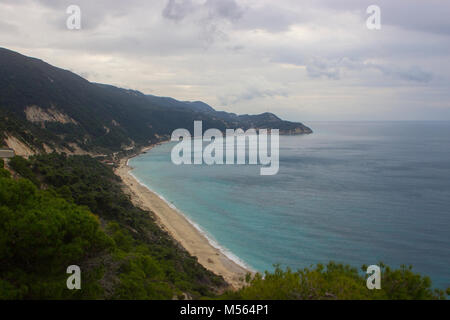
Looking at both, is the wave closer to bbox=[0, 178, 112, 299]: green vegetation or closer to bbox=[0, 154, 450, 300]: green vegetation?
bbox=[0, 154, 450, 300]: green vegetation

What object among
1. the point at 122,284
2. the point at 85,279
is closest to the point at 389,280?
the point at 122,284

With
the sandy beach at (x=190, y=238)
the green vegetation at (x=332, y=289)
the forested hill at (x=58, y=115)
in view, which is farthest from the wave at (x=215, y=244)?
the forested hill at (x=58, y=115)

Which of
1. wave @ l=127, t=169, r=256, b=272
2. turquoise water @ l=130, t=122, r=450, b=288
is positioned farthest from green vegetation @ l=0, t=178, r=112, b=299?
turquoise water @ l=130, t=122, r=450, b=288

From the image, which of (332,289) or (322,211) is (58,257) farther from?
(322,211)

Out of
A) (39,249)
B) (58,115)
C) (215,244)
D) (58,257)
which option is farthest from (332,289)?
(58,115)

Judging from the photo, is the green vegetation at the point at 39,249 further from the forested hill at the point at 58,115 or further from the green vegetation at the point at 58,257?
the forested hill at the point at 58,115

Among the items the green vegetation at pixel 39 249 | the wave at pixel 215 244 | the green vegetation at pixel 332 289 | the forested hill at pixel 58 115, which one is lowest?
the wave at pixel 215 244
